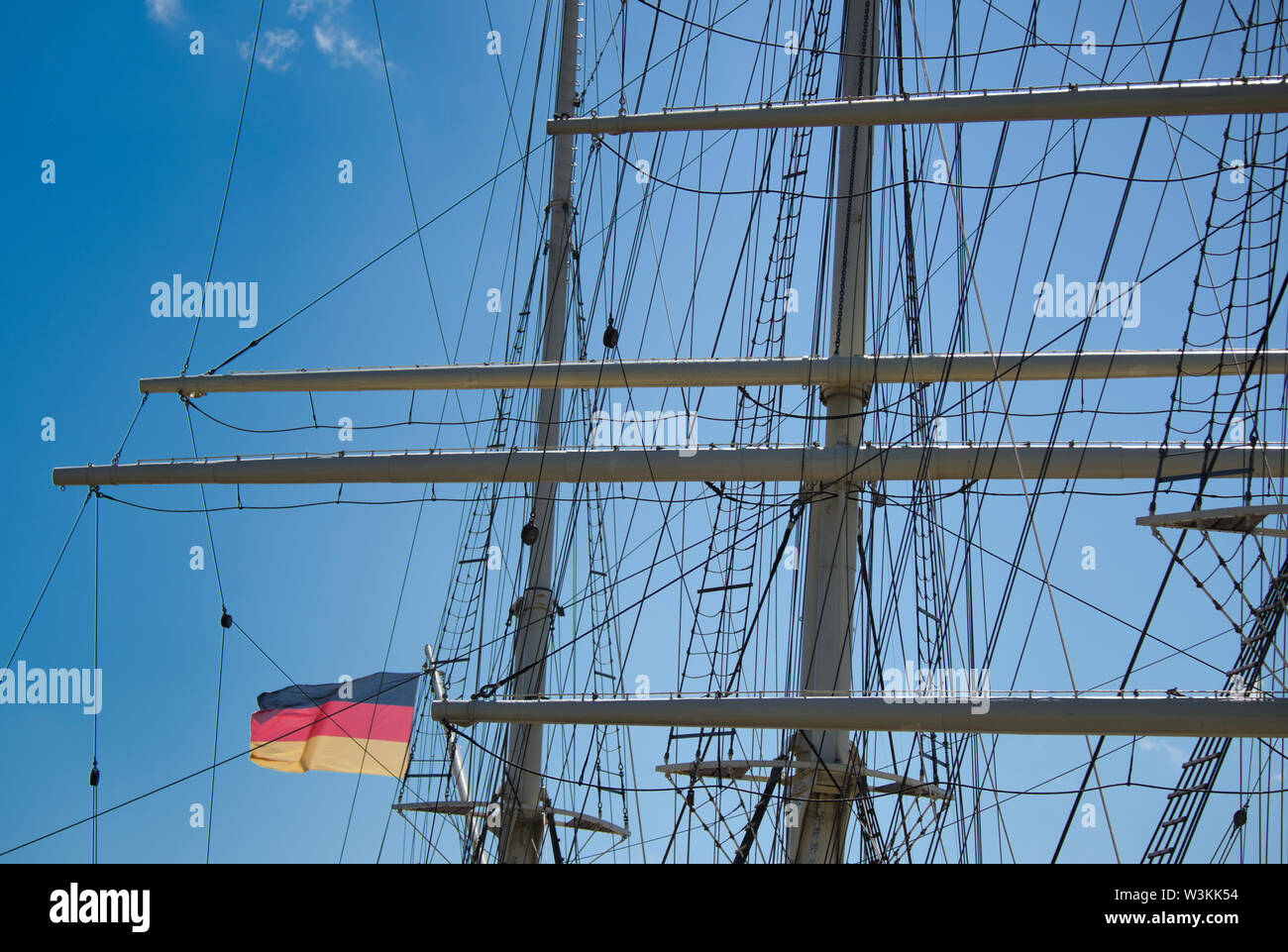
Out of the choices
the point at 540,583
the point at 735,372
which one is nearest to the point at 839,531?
the point at 735,372

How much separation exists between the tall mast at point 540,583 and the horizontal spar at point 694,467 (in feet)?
2.99

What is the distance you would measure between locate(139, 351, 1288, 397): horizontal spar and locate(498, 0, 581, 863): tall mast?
0.81 metres

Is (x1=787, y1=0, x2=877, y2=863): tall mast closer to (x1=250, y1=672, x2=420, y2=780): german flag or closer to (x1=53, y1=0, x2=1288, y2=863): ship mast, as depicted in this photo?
(x1=53, y1=0, x2=1288, y2=863): ship mast

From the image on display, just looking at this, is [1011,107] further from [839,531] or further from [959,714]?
[839,531]

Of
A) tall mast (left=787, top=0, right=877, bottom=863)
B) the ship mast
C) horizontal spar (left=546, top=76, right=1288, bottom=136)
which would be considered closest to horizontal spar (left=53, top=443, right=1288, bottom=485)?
the ship mast

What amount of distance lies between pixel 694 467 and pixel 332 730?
6.60 meters

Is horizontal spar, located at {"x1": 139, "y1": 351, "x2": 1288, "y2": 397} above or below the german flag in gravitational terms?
above

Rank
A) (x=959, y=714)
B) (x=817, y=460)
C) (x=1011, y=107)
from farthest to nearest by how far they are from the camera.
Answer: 1. (x=817, y=460)
2. (x=1011, y=107)
3. (x=959, y=714)

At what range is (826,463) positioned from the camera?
14.0 meters

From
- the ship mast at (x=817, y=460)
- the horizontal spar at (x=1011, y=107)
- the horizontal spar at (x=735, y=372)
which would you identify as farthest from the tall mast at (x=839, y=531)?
the horizontal spar at (x=1011, y=107)

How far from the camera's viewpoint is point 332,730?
17109 mm

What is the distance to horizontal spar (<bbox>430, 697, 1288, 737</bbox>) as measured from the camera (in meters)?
8.02
